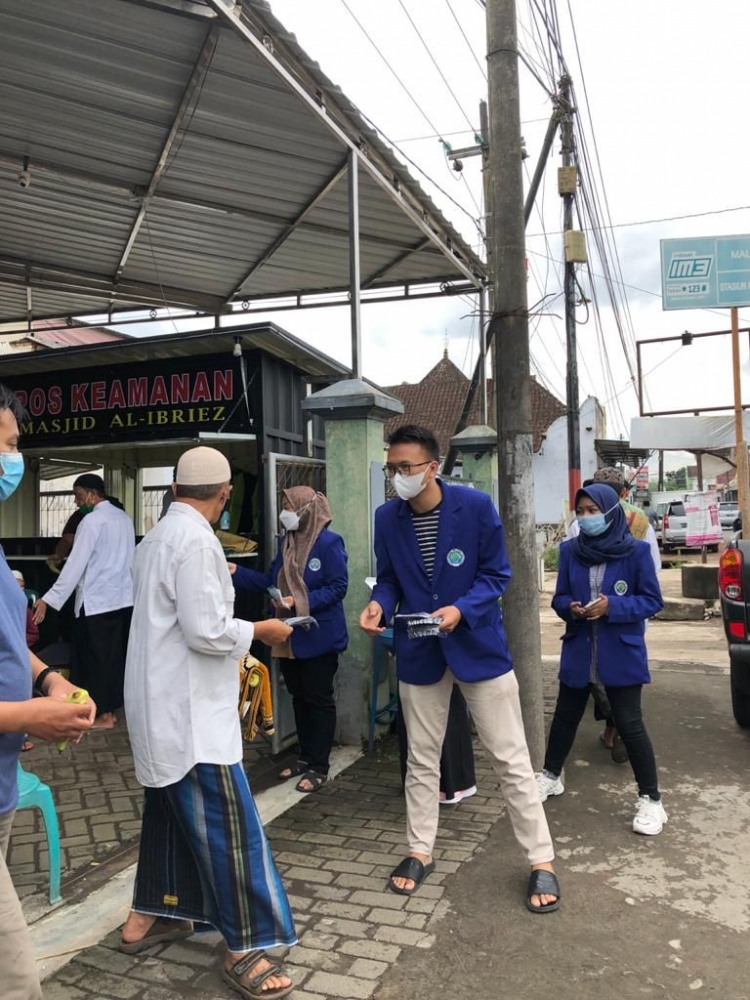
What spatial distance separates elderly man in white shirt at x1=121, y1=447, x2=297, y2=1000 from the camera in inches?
100

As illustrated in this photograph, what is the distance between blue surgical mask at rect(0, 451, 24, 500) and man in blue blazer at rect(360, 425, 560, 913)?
1.55m

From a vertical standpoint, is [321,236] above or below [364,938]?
above

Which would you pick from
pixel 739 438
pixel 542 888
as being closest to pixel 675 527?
pixel 739 438

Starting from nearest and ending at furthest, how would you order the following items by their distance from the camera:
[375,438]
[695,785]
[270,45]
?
[270,45] < [695,785] < [375,438]

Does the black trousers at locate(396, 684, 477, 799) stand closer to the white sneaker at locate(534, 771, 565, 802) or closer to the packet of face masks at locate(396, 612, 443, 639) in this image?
the white sneaker at locate(534, 771, 565, 802)

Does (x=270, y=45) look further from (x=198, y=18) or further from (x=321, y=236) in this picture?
(x=321, y=236)

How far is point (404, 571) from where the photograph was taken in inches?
135

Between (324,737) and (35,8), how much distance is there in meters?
4.03

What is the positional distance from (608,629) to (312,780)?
189 centimetres

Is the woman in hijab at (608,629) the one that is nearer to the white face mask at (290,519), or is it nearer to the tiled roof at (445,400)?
the white face mask at (290,519)

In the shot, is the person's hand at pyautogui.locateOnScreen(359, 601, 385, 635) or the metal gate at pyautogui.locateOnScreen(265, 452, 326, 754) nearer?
the person's hand at pyautogui.locateOnScreen(359, 601, 385, 635)

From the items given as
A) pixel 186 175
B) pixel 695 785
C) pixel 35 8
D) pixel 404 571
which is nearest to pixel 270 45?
pixel 35 8

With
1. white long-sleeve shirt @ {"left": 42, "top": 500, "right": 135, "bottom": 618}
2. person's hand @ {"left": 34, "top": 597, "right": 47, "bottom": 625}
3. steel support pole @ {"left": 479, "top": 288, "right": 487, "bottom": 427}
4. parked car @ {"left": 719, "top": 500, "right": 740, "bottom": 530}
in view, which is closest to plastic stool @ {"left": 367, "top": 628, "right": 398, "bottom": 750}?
white long-sleeve shirt @ {"left": 42, "top": 500, "right": 135, "bottom": 618}

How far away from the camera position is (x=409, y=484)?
3328 millimetres
